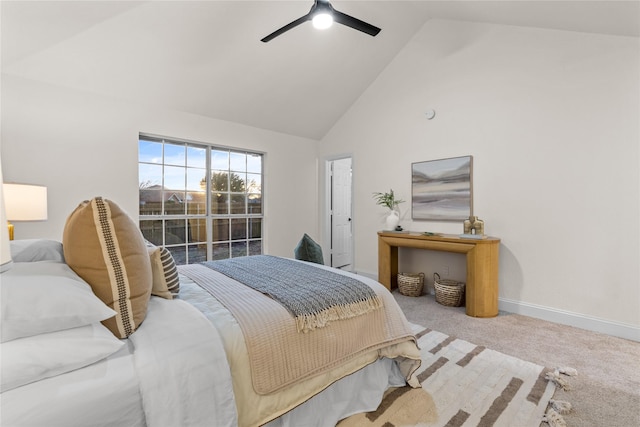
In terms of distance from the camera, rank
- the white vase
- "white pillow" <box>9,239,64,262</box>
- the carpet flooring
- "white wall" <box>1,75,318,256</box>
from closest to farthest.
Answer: "white pillow" <box>9,239,64,262</box>
the carpet flooring
"white wall" <box>1,75,318,256</box>
the white vase

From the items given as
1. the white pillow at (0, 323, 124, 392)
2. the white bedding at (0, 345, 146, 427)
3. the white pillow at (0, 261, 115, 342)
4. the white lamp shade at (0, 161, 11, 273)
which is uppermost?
the white lamp shade at (0, 161, 11, 273)

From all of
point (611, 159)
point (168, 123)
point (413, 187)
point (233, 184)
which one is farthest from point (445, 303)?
point (168, 123)

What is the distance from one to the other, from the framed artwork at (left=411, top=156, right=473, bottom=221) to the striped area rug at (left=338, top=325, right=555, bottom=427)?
1815 millimetres

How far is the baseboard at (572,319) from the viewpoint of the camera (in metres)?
2.61

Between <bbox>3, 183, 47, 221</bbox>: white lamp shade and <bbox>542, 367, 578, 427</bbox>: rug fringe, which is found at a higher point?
<bbox>3, 183, 47, 221</bbox>: white lamp shade

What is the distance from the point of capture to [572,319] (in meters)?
2.88

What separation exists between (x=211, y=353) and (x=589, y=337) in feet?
10.5

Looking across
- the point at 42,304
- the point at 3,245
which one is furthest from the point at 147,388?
the point at 3,245

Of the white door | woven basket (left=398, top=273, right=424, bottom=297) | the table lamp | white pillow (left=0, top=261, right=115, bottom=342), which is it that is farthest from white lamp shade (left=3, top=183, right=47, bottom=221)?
the white door

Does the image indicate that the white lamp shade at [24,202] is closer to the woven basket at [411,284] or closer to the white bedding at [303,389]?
the white bedding at [303,389]

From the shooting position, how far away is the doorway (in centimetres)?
554

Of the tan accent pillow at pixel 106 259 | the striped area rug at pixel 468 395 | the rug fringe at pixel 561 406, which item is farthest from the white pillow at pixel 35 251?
the rug fringe at pixel 561 406

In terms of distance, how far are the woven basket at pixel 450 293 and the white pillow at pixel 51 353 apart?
3.24 meters

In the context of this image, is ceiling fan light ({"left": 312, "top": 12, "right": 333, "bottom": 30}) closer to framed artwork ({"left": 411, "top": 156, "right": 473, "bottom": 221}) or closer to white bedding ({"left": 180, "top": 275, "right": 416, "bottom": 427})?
white bedding ({"left": 180, "top": 275, "right": 416, "bottom": 427})
